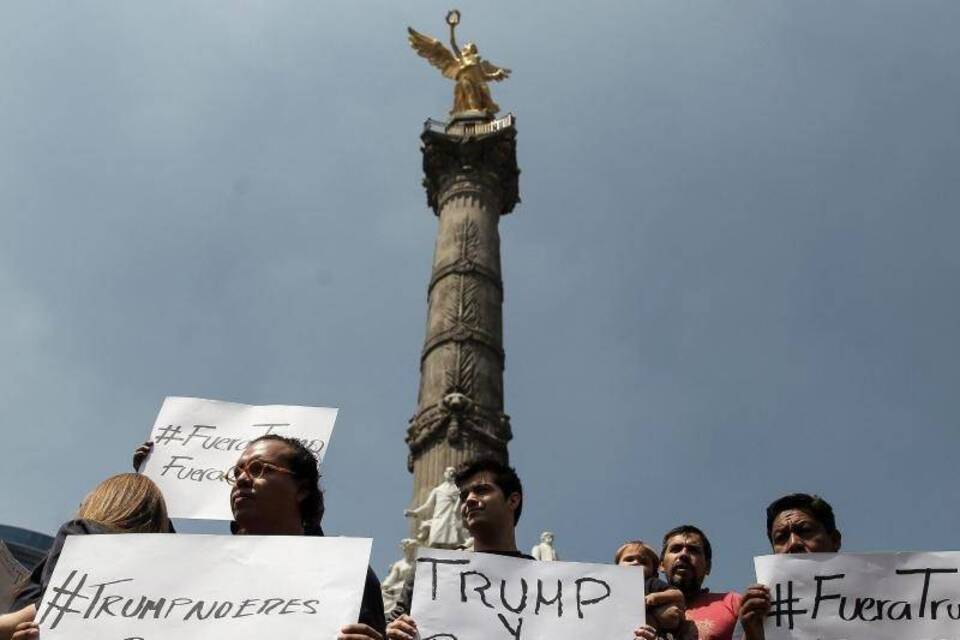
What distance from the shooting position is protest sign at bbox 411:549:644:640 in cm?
270

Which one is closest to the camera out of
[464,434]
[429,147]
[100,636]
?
[100,636]

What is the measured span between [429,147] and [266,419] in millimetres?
14256

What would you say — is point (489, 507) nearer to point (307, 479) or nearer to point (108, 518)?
point (307, 479)

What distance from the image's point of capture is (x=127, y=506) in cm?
276

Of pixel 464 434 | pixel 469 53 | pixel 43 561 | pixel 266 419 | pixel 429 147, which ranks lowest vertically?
pixel 43 561

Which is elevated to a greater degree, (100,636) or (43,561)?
A: (43,561)

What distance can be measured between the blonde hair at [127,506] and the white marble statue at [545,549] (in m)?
9.00

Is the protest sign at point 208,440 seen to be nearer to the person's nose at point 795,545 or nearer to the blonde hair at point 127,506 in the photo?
the blonde hair at point 127,506

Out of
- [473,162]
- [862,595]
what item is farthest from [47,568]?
[473,162]

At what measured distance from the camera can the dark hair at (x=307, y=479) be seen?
295cm

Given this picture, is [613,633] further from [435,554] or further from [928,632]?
[928,632]

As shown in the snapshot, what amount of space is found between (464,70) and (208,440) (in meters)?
16.5

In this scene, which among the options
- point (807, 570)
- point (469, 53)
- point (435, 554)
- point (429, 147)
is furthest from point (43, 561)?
point (469, 53)

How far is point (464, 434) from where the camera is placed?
13672 mm
